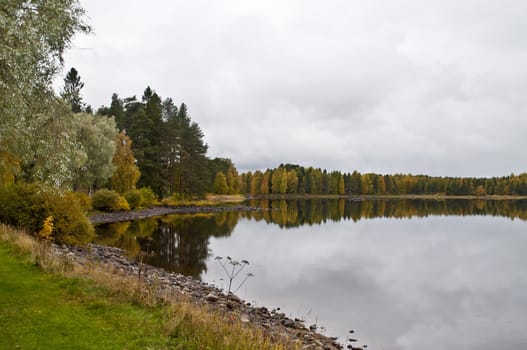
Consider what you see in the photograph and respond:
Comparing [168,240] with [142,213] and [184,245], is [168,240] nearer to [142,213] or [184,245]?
[184,245]

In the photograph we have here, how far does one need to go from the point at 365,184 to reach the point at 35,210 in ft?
458

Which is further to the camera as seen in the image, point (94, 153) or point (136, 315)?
point (94, 153)

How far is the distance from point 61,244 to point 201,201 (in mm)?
44048

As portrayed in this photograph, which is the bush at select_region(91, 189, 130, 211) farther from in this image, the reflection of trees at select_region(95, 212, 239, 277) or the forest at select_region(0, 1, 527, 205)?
the reflection of trees at select_region(95, 212, 239, 277)

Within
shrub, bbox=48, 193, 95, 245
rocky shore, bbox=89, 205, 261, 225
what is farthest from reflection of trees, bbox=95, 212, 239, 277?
shrub, bbox=48, 193, 95, 245

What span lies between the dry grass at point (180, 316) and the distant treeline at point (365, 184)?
116852 millimetres

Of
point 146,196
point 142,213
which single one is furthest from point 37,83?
point 146,196

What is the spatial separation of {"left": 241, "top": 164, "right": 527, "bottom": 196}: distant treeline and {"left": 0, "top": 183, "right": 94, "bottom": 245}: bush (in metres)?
110

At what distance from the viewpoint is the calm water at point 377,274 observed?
12.9 meters

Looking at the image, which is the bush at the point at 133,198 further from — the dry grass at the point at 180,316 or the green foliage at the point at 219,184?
the green foliage at the point at 219,184

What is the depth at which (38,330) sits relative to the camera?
22.1 ft

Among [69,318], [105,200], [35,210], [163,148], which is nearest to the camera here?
[69,318]

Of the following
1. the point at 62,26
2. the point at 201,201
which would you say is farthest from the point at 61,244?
the point at 201,201

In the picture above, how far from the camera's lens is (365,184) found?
485 ft
